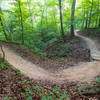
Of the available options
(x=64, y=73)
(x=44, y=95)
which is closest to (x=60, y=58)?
(x=64, y=73)

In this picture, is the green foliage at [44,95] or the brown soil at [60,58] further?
the brown soil at [60,58]

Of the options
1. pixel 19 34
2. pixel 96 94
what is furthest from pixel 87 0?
pixel 96 94

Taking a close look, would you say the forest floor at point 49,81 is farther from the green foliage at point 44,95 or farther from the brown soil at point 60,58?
the brown soil at point 60,58

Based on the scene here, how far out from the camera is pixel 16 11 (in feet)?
32.1

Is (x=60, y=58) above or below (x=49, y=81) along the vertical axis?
below

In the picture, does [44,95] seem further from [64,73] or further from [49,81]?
[64,73]

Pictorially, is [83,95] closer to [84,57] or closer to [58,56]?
[84,57]

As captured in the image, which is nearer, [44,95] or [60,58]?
[44,95]

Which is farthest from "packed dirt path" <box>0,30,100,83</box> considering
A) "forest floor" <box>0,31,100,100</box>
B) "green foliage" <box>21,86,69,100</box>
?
"green foliage" <box>21,86,69,100</box>

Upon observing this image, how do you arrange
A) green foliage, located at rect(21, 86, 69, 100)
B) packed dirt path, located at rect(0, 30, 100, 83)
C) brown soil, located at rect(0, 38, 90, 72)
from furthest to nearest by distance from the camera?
brown soil, located at rect(0, 38, 90, 72)
packed dirt path, located at rect(0, 30, 100, 83)
green foliage, located at rect(21, 86, 69, 100)

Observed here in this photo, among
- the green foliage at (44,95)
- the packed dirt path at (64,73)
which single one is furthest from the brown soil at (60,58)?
the green foliage at (44,95)

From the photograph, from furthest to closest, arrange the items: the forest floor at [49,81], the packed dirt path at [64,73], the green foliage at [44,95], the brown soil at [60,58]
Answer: the brown soil at [60,58], the packed dirt path at [64,73], the forest floor at [49,81], the green foliage at [44,95]

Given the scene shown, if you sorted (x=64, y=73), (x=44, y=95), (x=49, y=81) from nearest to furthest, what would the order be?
(x=44, y=95), (x=49, y=81), (x=64, y=73)

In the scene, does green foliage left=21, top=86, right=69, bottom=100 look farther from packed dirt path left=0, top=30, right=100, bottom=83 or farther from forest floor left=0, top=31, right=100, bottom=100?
packed dirt path left=0, top=30, right=100, bottom=83
